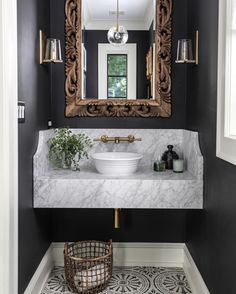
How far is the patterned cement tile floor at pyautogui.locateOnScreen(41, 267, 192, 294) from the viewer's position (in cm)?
254

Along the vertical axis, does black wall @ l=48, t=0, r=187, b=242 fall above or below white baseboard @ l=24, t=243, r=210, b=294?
above

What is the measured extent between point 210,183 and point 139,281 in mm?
1024

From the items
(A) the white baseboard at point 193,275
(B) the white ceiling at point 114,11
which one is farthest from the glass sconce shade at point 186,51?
(A) the white baseboard at point 193,275

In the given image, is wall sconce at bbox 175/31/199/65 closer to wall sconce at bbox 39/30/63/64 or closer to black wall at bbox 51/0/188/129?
black wall at bbox 51/0/188/129

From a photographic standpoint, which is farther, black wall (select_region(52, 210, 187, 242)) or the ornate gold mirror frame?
black wall (select_region(52, 210, 187, 242))

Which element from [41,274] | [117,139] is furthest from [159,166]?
[41,274]

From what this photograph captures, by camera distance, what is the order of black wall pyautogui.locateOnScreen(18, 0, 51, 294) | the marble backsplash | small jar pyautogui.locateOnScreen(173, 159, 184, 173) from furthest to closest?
the marble backsplash → small jar pyautogui.locateOnScreen(173, 159, 184, 173) → black wall pyautogui.locateOnScreen(18, 0, 51, 294)

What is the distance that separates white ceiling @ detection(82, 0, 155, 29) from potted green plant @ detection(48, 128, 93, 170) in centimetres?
89

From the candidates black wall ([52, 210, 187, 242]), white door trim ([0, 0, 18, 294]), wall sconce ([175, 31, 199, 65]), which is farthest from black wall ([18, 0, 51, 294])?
wall sconce ([175, 31, 199, 65])

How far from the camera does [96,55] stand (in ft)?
9.45

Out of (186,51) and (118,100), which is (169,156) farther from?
(186,51)

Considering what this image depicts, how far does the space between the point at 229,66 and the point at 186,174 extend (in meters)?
0.99

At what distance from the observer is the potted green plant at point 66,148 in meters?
2.73

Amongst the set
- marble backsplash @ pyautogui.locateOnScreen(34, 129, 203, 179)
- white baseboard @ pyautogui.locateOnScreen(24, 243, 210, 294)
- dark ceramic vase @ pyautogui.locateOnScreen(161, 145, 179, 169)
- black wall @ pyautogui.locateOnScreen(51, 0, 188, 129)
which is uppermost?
black wall @ pyautogui.locateOnScreen(51, 0, 188, 129)
